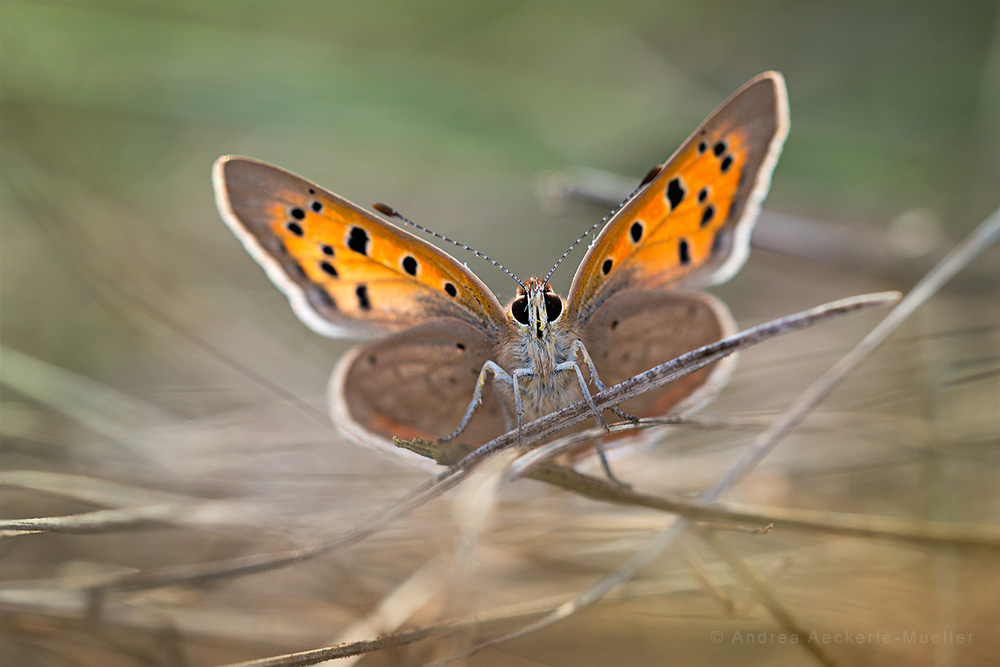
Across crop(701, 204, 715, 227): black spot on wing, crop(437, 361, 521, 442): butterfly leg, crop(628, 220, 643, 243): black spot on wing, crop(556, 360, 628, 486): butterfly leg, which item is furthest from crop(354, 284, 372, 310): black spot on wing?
crop(701, 204, 715, 227): black spot on wing

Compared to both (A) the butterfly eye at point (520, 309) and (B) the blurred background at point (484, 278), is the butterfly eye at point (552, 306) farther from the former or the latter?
(B) the blurred background at point (484, 278)

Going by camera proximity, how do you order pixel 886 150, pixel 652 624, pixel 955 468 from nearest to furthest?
pixel 652 624 < pixel 955 468 < pixel 886 150

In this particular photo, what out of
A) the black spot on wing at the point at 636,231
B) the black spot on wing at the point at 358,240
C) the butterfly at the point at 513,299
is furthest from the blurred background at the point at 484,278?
the black spot on wing at the point at 358,240

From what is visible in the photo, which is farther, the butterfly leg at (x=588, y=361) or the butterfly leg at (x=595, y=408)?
the butterfly leg at (x=588, y=361)

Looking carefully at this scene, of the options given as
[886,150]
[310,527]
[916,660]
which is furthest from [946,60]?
[310,527]

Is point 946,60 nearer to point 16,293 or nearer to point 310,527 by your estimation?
point 310,527

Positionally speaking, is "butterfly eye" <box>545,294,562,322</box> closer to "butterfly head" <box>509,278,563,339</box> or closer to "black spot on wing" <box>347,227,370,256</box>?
"butterfly head" <box>509,278,563,339</box>
